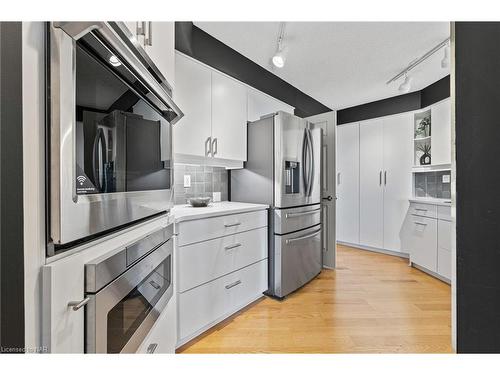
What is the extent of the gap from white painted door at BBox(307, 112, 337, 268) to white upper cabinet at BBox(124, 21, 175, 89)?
7.64 ft

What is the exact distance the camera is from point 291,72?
2.95m

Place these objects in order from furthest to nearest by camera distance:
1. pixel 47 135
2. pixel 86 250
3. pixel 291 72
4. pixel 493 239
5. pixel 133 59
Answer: pixel 291 72, pixel 133 59, pixel 86 250, pixel 47 135, pixel 493 239

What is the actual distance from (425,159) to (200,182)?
3.20 metres

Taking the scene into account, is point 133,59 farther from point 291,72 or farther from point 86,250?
point 291,72

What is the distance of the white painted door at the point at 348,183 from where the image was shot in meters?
4.12

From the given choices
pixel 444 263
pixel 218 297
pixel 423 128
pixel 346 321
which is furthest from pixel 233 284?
pixel 423 128

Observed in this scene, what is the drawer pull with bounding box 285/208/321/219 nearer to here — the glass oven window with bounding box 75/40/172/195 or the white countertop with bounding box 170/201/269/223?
the white countertop with bounding box 170/201/269/223

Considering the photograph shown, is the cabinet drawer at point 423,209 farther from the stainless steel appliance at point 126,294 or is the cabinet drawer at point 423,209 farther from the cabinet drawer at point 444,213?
the stainless steel appliance at point 126,294

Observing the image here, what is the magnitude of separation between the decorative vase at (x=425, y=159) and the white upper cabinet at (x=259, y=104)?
2.19 metres

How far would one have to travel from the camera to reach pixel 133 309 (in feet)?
2.43

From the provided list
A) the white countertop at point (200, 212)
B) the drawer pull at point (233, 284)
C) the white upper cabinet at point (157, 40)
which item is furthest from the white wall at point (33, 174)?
the drawer pull at point (233, 284)

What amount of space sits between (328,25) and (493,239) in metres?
2.28

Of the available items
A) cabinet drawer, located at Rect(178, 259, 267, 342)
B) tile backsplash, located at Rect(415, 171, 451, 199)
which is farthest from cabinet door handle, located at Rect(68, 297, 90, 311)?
tile backsplash, located at Rect(415, 171, 451, 199)

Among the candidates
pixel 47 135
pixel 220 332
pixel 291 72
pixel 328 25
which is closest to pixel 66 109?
pixel 47 135
